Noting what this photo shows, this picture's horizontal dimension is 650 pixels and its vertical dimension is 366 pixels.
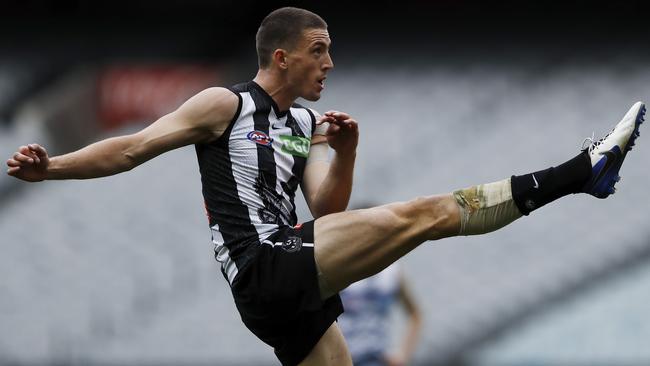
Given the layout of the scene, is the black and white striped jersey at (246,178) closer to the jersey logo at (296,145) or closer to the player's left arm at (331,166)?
the jersey logo at (296,145)

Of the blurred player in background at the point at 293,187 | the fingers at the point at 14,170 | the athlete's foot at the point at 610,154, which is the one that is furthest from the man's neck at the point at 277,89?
the athlete's foot at the point at 610,154

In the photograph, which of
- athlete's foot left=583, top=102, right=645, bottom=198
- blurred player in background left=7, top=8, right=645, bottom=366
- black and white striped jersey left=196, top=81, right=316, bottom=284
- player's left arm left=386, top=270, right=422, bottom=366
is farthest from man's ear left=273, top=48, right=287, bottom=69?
player's left arm left=386, top=270, right=422, bottom=366

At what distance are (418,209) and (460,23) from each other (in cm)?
909

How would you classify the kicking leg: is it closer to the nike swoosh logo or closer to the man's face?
the nike swoosh logo

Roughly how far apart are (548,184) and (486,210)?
0.29 meters

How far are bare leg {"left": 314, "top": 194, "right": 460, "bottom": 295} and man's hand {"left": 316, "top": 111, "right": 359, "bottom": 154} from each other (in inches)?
13.5

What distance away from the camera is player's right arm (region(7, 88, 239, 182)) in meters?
4.73

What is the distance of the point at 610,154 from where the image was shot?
488 cm

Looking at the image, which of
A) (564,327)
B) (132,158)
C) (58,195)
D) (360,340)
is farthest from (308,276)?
(58,195)

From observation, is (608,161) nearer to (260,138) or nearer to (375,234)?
(375,234)

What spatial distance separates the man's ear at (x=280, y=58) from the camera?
5.28m

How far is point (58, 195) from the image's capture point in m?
13.7

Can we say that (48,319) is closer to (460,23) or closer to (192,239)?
(192,239)

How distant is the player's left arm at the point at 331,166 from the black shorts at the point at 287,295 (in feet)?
0.99
